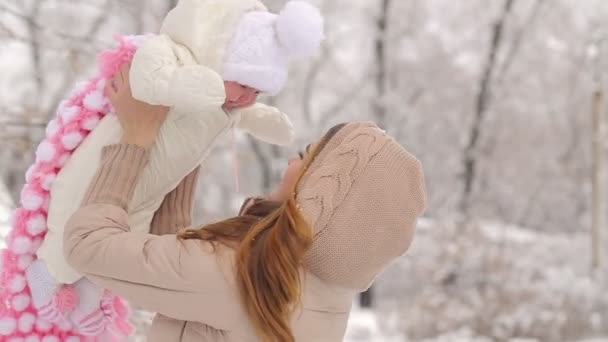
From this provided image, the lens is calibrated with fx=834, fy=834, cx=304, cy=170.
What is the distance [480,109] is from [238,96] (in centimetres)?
988

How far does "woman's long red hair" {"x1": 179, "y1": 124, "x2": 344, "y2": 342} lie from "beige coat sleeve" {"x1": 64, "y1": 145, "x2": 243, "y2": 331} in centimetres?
4

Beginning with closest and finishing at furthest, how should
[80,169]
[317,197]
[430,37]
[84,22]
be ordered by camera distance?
[317,197], [80,169], [84,22], [430,37]

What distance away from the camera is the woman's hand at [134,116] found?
5.36ft

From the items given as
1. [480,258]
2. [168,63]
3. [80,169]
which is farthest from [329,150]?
[480,258]

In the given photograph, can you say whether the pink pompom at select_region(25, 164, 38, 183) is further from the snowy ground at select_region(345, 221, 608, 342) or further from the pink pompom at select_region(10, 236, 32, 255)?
the snowy ground at select_region(345, 221, 608, 342)

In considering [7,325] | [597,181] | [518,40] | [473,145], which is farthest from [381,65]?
[7,325]

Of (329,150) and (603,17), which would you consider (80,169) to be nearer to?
(329,150)

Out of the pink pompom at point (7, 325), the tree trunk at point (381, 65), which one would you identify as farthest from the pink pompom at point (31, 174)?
the tree trunk at point (381, 65)

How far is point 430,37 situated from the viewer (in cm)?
1109

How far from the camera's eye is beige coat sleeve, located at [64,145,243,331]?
152cm

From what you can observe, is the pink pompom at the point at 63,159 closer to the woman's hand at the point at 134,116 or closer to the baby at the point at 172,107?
the baby at the point at 172,107

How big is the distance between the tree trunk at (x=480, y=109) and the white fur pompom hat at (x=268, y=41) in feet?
30.9

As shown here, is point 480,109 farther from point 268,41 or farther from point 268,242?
point 268,242

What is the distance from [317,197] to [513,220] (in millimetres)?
11028
